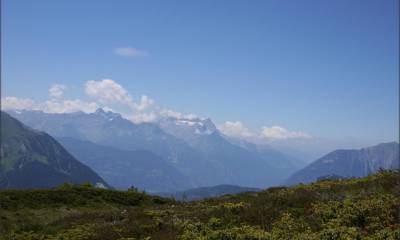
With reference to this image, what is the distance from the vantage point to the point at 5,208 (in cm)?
2745

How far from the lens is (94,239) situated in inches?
664

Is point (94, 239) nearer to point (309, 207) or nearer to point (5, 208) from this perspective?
point (309, 207)

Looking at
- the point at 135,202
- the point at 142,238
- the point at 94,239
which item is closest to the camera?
the point at 142,238

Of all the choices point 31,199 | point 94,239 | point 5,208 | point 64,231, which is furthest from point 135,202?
point 94,239

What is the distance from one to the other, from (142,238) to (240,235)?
13.5 ft

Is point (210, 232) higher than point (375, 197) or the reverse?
the reverse

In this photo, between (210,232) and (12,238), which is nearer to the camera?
(210,232)

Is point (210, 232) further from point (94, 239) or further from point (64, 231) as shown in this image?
point (64, 231)

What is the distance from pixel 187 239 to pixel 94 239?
430 cm

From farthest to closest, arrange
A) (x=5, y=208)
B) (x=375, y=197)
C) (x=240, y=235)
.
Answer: (x=5, y=208)
(x=375, y=197)
(x=240, y=235)

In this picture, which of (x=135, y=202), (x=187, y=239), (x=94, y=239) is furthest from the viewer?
(x=135, y=202)

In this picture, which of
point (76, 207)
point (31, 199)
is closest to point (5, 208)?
point (31, 199)

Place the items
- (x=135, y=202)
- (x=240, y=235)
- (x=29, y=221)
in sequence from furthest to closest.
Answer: (x=135, y=202) < (x=29, y=221) < (x=240, y=235)

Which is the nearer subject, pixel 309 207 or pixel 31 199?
pixel 309 207
